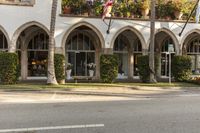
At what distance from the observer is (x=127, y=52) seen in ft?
112

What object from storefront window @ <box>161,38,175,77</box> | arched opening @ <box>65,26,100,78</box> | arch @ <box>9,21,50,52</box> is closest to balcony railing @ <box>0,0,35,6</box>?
arch @ <box>9,21,50,52</box>

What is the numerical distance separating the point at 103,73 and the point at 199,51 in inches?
495

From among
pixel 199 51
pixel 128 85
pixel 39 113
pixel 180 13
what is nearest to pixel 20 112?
pixel 39 113

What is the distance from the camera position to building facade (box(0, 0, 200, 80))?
2734 cm

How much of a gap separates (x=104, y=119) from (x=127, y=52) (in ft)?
73.4

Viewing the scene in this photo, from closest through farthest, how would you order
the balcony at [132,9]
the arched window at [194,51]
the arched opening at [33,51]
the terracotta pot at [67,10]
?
1. the terracotta pot at [67,10]
2. the balcony at [132,9]
3. the arched opening at [33,51]
4. the arched window at [194,51]

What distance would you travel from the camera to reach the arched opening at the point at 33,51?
101 ft

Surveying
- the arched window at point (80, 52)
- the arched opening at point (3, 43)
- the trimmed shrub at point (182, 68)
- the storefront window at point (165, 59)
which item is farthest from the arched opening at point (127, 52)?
the arched opening at point (3, 43)

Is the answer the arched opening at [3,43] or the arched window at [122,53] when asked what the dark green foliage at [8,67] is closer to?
the arched opening at [3,43]

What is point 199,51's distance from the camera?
36656 mm

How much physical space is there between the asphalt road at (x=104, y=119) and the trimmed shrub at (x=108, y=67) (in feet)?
40.7

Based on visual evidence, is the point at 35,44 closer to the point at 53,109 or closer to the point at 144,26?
the point at 144,26

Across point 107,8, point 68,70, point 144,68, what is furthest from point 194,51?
point 107,8

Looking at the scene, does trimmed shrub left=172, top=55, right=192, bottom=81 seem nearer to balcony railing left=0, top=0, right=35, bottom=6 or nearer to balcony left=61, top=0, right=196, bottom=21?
balcony left=61, top=0, right=196, bottom=21
